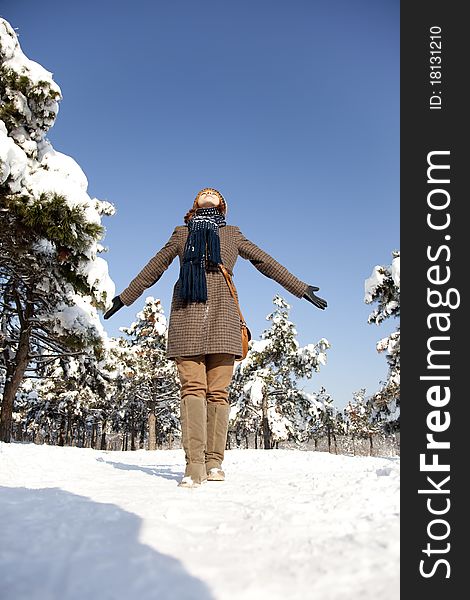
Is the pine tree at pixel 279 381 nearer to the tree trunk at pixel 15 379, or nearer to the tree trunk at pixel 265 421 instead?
the tree trunk at pixel 265 421

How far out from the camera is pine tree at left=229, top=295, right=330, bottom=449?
23.6m

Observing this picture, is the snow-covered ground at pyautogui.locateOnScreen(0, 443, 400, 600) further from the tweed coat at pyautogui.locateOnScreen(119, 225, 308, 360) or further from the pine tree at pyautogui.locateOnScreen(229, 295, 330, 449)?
the pine tree at pyautogui.locateOnScreen(229, 295, 330, 449)

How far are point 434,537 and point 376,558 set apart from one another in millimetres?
313

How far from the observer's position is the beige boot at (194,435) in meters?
3.25

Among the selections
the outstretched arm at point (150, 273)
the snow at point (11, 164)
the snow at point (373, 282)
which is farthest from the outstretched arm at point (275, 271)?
the snow at point (373, 282)

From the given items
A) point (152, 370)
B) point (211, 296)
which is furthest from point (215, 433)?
point (152, 370)

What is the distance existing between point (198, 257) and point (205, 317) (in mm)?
494

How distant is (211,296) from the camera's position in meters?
3.67

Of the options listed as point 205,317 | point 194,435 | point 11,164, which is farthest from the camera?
point 11,164

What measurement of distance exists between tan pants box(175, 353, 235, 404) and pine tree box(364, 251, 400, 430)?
236 inches

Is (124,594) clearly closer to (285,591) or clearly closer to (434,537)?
(285,591)

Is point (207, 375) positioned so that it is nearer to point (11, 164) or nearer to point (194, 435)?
point (194, 435)

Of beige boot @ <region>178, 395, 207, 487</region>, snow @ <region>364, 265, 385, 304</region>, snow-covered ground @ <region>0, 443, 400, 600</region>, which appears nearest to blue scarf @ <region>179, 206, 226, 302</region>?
beige boot @ <region>178, 395, 207, 487</region>

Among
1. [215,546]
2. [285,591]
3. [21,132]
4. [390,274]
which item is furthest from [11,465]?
[390,274]
